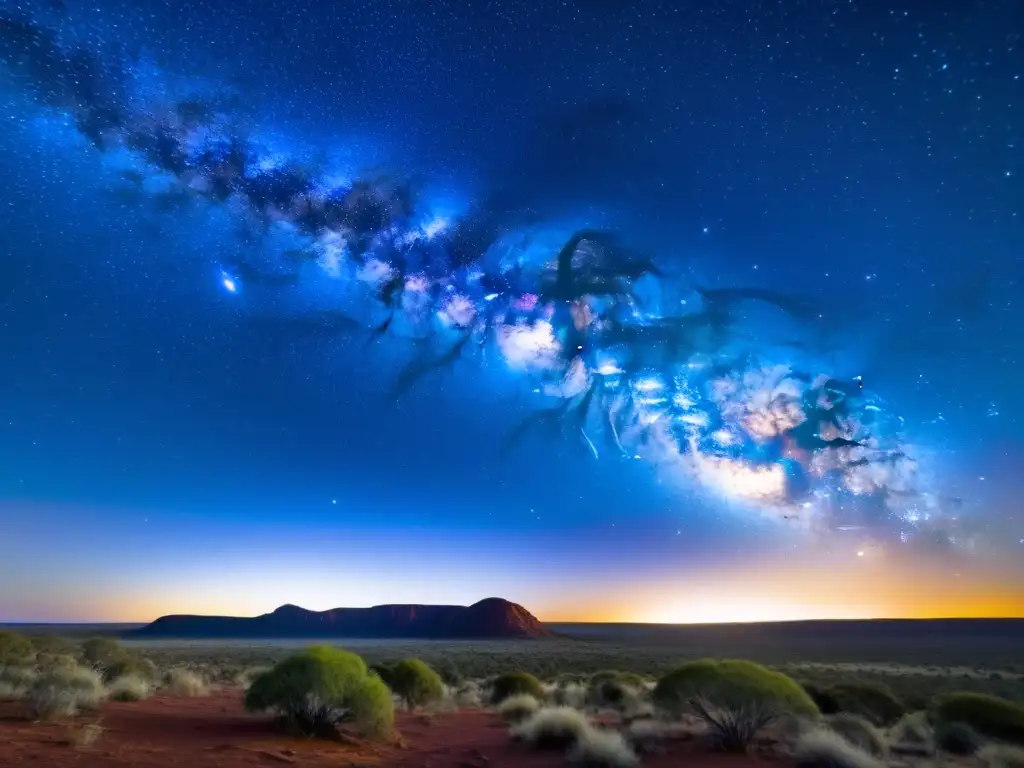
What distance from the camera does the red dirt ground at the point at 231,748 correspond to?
12000 millimetres

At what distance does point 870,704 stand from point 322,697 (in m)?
18.1

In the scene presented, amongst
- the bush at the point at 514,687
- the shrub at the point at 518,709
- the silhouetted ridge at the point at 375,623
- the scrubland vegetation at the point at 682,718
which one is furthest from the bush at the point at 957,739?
the silhouetted ridge at the point at 375,623

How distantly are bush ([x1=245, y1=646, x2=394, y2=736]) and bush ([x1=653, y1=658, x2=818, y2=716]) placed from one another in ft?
24.1

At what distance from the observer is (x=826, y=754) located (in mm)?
13039

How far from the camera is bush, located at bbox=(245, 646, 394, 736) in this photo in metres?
15.4

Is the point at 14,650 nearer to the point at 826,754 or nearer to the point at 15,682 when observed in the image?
the point at 15,682

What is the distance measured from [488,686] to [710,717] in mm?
18048

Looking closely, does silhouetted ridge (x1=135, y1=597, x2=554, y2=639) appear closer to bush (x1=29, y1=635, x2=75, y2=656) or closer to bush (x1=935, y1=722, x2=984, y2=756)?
bush (x1=29, y1=635, x2=75, y2=656)

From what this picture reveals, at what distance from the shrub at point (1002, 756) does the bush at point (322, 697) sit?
1337 centimetres

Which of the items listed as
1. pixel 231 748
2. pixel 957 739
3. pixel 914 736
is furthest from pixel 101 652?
pixel 957 739

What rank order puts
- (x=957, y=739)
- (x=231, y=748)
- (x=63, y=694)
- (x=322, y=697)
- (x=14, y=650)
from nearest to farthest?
(x=231, y=748) → (x=322, y=697) → (x=63, y=694) → (x=957, y=739) → (x=14, y=650)

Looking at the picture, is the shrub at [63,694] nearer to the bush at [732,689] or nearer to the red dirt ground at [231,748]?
the red dirt ground at [231,748]

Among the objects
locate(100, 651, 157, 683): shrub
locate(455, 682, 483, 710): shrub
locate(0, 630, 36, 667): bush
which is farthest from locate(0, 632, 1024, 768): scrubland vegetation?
locate(0, 630, 36, 667): bush

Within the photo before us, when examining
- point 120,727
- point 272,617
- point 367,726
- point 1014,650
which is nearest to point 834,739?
point 367,726
